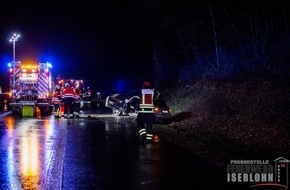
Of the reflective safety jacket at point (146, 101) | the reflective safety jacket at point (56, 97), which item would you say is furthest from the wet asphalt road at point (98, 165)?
the reflective safety jacket at point (56, 97)

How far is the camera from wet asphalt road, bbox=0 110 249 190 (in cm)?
919

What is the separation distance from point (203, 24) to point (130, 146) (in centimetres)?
1371

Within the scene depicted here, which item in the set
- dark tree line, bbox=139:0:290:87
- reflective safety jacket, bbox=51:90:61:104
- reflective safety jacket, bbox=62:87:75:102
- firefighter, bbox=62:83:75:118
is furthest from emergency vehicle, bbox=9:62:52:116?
dark tree line, bbox=139:0:290:87

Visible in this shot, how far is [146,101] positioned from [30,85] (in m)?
15.4

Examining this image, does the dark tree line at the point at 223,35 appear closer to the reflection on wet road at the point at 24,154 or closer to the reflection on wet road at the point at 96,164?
the reflection on wet road at the point at 96,164

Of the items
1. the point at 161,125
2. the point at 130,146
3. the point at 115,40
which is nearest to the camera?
the point at 130,146

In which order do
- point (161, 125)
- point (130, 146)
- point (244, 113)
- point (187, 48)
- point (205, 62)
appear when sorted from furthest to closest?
point (187, 48)
point (205, 62)
point (161, 125)
point (244, 113)
point (130, 146)

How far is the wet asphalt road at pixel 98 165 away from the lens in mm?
9188

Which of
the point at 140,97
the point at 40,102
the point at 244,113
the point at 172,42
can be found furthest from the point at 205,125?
the point at 172,42

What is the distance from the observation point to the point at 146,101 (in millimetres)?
15344

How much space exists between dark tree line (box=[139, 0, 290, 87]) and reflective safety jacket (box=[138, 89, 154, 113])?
5006mm

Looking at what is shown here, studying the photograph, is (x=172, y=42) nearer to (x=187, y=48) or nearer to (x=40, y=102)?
(x=187, y=48)

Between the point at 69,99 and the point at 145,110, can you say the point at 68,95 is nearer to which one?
the point at 69,99

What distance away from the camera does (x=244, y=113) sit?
17.2 m
